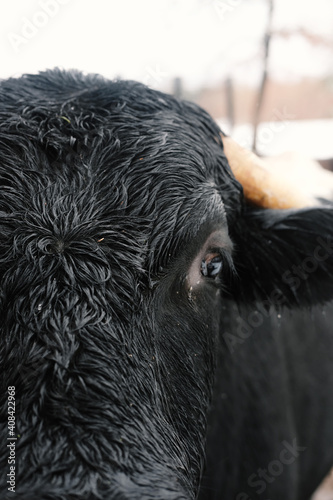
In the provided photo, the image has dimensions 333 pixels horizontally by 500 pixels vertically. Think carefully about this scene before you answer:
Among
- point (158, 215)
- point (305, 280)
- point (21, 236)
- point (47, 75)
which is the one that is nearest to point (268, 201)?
point (305, 280)

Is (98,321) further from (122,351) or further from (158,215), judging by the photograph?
(158,215)

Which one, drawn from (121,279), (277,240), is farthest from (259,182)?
(121,279)

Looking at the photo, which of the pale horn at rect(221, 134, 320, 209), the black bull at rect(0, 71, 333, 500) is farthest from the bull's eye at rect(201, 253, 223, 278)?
the pale horn at rect(221, 134, 320, 209)

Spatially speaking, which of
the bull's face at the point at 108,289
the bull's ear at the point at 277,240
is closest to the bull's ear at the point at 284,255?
the bull's ear at the point at 277,240

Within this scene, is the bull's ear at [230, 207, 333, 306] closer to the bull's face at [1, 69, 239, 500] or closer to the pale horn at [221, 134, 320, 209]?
the pale horn at [221, 134, 320, 209]

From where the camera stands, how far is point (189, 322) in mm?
2002

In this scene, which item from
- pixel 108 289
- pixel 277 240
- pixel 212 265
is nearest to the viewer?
pixel 108 289

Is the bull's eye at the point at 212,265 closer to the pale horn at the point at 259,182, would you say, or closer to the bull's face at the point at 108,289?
the bull's face at the point at 108,289

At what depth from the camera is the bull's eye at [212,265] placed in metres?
2.13

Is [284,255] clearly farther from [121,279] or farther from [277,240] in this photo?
[121,279]

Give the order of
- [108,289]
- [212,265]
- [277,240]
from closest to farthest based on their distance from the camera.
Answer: [108,289], [212,265], [277,240]

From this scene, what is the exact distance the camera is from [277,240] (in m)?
2.57

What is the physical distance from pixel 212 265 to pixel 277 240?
550mm

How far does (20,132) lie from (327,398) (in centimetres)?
312
